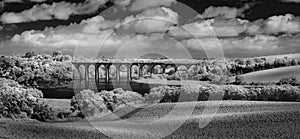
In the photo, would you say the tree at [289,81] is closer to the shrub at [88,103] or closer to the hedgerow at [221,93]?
the hedgerow at [221,93]

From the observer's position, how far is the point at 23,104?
31.8 ft

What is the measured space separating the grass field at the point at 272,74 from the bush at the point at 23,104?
5.76 metres

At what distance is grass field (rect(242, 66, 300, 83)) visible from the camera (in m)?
10.1

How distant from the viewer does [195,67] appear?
963cm

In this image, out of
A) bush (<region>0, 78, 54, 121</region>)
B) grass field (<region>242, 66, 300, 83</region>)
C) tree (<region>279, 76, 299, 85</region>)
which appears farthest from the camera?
grass field (<region>242, 66, 300, 83</region>)

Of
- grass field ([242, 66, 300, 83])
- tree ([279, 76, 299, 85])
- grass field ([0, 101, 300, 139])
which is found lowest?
grass field ([0, 101, 300, 139])

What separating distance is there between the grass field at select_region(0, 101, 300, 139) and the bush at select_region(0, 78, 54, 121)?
2.69 ft

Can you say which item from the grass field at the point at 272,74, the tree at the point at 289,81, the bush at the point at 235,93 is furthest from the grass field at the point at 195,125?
the grass field at the point at 272,74

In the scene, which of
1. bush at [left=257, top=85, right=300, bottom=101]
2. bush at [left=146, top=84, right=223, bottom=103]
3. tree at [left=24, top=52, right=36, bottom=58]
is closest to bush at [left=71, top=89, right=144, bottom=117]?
bush at [left=146, top=84, right=223, bottom=103]

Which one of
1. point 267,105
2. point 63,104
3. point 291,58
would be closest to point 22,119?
point 63,104

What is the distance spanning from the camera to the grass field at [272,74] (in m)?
10.1

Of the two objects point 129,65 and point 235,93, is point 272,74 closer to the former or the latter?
point 235,93

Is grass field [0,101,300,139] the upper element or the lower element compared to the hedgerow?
lower

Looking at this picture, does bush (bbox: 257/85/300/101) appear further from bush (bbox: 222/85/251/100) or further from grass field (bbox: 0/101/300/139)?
grass field (bbox: 0/101/300/139)
